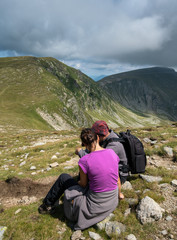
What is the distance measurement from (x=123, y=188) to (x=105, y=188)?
8.61ft

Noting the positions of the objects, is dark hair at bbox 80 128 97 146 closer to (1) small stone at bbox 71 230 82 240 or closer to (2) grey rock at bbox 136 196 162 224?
(1) small stone at bbox 71 230 82 240

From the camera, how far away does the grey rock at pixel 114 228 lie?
4.67 meters

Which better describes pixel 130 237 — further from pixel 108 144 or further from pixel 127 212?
pixel 108 144

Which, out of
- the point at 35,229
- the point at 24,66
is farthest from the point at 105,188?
the point at 24,66

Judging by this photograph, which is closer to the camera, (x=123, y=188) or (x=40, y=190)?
(x=123, y=188)

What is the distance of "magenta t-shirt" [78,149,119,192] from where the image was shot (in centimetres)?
479

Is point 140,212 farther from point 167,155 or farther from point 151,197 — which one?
point 167,155

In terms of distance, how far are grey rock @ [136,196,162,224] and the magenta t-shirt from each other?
1.45m

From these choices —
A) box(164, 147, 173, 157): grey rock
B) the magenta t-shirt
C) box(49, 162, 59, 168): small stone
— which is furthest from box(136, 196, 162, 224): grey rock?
box(49, 162, 59, 168): small stone

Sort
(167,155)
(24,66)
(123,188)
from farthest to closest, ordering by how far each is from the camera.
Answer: (24,66)
(167,155)
(123,188)

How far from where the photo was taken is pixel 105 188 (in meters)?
4.93

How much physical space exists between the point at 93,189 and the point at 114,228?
4.57ft

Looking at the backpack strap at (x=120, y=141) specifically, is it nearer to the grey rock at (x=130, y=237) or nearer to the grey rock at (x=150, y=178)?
the grey rock at (x=150, y=178)

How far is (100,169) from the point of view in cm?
479
